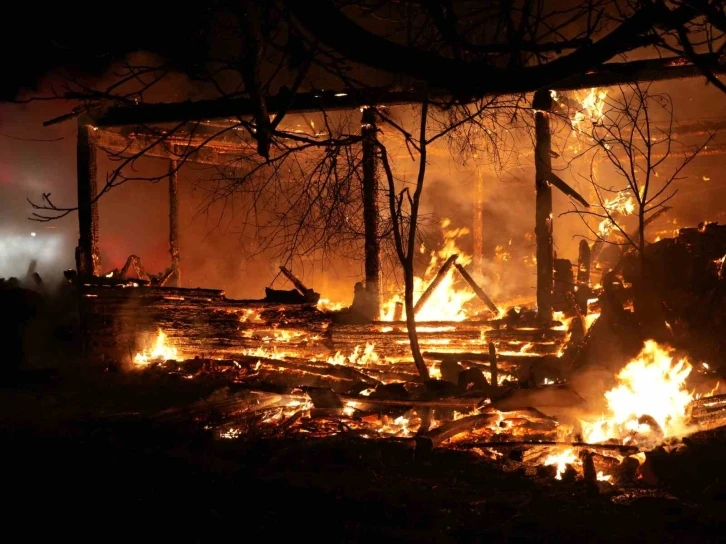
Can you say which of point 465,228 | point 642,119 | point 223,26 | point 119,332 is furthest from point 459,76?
point 465,228

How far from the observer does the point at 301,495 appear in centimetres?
521

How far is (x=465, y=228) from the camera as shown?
2094cm

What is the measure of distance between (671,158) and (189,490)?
17.2 m

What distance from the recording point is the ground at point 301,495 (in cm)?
449

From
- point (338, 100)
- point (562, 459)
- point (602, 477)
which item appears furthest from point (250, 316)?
point (602, 477)

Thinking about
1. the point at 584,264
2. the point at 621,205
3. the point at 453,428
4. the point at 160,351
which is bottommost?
the point at 453,428

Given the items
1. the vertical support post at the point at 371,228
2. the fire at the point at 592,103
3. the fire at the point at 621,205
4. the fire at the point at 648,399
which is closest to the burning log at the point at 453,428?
the fire at the point at 648,399

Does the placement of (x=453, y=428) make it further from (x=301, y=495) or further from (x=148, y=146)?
(x=148, y=146)

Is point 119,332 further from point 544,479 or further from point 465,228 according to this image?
point 465,228

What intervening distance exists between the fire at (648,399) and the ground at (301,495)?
43.0 inches

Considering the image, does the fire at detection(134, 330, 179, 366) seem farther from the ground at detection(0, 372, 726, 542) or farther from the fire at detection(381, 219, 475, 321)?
the fire at detection(381, 219, 475, 321)

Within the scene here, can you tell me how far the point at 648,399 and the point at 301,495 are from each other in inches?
187

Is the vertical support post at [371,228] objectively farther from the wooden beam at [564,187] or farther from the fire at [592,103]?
the fire at [592,103]

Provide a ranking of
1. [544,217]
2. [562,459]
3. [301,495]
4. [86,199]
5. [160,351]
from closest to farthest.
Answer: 1. [301,495]
2. [562,459]
3. [544,217]
4. [160,351]
5. [86,199]
